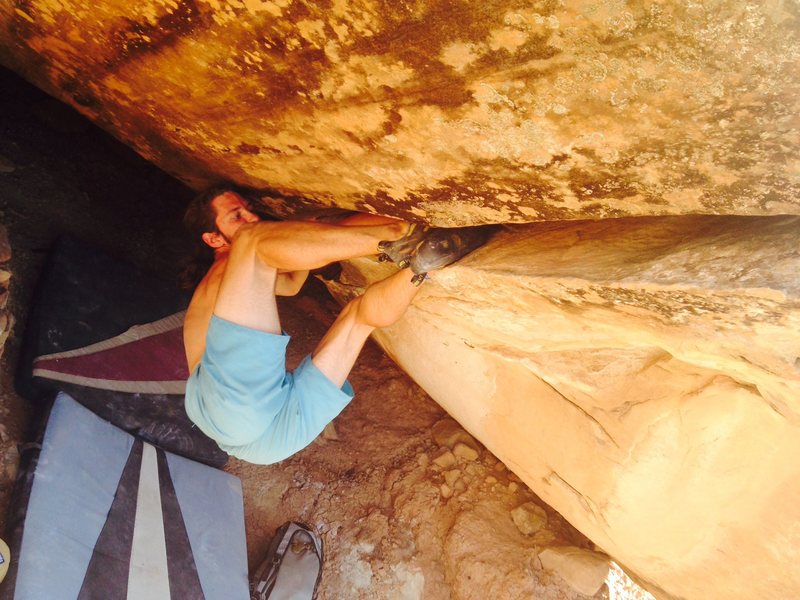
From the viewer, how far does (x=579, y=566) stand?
242cm

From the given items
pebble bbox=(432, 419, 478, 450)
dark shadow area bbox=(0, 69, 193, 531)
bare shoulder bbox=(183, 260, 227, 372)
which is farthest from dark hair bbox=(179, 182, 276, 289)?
pebble bbox=(432, 419, 478, 450)

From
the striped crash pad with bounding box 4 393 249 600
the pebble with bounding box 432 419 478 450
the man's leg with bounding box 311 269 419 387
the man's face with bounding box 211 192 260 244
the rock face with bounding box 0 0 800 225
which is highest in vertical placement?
the rock face with bounding box 0 0 800 225

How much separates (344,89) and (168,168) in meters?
1.27

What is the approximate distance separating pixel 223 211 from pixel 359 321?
1.95ft

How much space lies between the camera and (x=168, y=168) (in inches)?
88.5

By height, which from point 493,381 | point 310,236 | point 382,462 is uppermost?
point 310,236

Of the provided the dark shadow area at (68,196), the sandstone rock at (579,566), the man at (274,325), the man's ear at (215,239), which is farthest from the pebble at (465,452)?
the dark shadow area at (68,196)

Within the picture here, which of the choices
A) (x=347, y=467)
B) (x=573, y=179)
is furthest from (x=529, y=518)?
(x=573, y=179)

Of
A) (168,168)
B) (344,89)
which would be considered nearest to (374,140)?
(344,89)

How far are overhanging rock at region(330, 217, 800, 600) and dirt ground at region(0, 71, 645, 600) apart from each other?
1.19ft

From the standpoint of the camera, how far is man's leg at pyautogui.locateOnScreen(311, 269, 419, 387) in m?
1.86

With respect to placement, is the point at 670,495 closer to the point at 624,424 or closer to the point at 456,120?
the point at 624,424

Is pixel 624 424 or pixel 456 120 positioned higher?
pixel 456 120

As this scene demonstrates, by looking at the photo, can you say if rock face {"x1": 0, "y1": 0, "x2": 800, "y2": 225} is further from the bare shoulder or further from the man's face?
the bare shoulder
